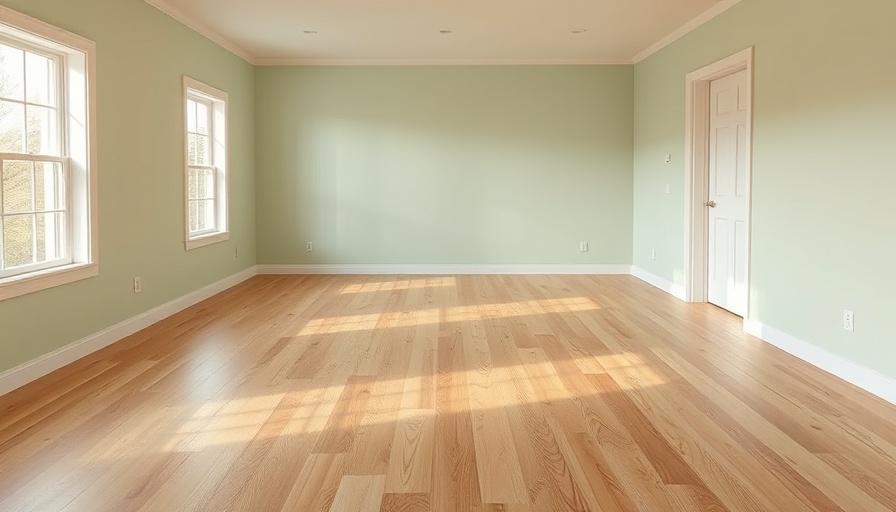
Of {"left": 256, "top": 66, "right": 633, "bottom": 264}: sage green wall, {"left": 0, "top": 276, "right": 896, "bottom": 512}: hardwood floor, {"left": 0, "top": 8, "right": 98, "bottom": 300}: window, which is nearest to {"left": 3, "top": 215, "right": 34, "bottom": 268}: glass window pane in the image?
{"left": 0, "top": 8, "right": 98, "bottom": 300}: window

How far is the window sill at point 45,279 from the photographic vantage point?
3853 millimetres

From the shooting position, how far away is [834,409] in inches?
138

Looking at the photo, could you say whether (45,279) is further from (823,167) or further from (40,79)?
(823,167)

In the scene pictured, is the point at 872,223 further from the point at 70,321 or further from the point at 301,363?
the point at 70,321

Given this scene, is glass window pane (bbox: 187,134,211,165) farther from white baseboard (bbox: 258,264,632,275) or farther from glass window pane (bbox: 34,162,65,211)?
glass window pane (bbox: 34,162,65,211)

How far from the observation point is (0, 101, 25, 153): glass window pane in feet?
13.1

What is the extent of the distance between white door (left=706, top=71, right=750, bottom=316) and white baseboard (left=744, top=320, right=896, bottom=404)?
48cm

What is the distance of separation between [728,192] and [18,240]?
5.32 meters

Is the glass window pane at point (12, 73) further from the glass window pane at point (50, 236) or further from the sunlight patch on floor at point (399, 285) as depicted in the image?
the sunlight patch on floor at point (399, 285)

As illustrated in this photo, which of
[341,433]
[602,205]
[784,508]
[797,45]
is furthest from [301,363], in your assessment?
[602,205]

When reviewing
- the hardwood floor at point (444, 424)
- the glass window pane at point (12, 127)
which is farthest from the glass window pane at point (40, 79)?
the hardwood floor at point (444, 424)

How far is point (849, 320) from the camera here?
4078 mm

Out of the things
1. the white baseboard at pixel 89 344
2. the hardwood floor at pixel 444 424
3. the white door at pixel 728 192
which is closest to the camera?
the hardwood floor at pixel 444 424

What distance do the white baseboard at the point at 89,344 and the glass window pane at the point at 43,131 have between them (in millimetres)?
1203
